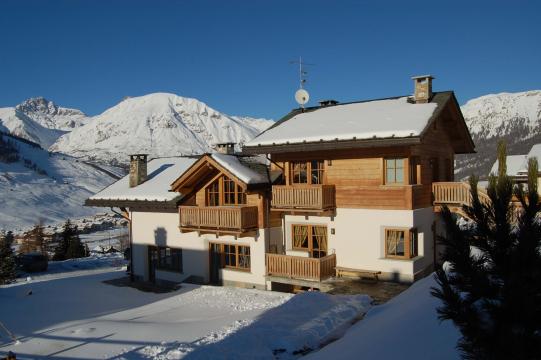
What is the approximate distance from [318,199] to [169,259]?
9.16 m

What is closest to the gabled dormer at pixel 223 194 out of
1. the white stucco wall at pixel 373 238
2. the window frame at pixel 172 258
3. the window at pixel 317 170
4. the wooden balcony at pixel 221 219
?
the wooden balcony at pixel 221 219

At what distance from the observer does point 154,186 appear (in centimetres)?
2255

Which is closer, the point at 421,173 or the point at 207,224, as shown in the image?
the point at 421,173

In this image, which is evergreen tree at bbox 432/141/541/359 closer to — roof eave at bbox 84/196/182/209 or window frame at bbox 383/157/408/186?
window frame at bbox 383/157/408/186

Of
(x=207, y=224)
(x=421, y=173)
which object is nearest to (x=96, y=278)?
(x=207, y=224)

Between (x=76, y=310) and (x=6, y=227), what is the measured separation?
8932 cm

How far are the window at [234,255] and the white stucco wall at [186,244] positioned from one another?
275 millimetres

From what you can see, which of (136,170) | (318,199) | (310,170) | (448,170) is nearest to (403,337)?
(318,199)

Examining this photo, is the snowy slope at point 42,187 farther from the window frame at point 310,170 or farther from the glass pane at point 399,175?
the glass pane at point 399,175

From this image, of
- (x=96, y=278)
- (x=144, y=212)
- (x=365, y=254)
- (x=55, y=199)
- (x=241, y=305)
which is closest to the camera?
(x=241, y=305)

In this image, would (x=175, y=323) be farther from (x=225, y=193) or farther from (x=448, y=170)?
(x=448, y=170)

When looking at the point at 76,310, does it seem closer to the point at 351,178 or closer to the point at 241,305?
the point at 241,305

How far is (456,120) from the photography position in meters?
19.8

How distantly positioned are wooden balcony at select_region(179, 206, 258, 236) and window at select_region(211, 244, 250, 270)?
4.04 ft
